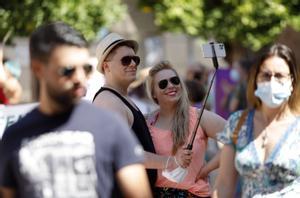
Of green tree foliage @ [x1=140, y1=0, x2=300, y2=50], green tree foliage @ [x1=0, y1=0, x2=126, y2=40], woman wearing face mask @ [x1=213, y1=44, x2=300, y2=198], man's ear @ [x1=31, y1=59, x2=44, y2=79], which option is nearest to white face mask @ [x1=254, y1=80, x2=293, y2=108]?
woman wearing face mask @ [x1=213, y1=44, x2=300, y2=198]

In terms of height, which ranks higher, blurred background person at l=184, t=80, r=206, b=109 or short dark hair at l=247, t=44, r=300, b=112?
short dark hair at l=247, t=44, r=300, b=112

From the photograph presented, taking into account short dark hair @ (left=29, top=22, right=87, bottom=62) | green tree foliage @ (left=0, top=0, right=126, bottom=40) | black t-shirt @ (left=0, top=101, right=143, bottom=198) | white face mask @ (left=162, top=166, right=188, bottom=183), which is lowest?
white face mask @ (left=162, top=166, right=188, bottom=183)

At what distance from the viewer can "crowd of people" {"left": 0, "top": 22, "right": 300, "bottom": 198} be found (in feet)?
12.5

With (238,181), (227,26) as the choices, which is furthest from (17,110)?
(227,26)

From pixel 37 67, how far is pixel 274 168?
1326 millimetres

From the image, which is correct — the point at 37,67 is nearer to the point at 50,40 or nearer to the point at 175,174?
the point at 50,40

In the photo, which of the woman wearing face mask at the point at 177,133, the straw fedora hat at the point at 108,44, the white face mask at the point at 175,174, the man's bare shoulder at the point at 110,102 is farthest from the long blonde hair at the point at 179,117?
the man's bare shoulder at the point at 110,102

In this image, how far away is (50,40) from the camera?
12.6 ft

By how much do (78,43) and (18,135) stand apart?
0.45 meters

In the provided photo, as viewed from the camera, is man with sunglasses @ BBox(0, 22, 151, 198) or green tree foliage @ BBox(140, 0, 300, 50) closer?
man with sunglasses @ BBox(0, 22, 151, 198)

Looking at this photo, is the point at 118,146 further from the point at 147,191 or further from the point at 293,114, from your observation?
the point at 293,114

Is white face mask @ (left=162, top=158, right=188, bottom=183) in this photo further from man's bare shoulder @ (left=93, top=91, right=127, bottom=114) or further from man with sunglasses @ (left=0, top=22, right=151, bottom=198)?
man with sunglasses @ (left=0, top=22, right=151, bottom=198)

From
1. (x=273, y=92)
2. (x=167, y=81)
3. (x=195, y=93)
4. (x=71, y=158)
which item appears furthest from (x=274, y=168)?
(x=195, y=93)

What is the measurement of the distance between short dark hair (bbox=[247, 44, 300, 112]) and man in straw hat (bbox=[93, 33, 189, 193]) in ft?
3.09
